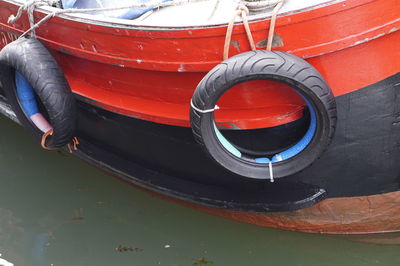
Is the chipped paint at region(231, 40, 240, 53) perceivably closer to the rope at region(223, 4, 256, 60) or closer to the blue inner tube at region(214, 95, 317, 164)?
the rope at region(223, 4, 256, 60)

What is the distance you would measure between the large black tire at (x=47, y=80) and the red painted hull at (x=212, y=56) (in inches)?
4.9

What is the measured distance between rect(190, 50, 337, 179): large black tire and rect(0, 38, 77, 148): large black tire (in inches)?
39.7

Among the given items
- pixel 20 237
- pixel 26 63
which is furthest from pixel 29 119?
pixel 20 237

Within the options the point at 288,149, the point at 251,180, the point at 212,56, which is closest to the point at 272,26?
the point at 212,56

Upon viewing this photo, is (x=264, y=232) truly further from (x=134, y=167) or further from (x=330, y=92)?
(x=330, y=92)

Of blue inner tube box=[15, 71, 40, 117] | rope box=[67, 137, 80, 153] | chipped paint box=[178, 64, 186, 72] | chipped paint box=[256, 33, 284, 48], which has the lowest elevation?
chipped paint box=[178, 64, 186, 72]

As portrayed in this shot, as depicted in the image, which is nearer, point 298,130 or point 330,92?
point 330,92

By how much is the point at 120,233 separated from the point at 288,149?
138cm

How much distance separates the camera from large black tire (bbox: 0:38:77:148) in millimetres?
3373

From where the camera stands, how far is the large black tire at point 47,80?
11.1 ft

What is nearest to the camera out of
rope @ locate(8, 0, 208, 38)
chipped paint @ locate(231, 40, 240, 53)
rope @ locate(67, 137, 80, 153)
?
chipped paint @ locate(231, 40, 240, 53)

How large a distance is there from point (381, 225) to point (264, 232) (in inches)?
29.0

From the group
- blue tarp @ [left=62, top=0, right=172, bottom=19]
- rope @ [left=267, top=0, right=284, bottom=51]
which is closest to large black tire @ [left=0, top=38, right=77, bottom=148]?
blue tarp @ [left=62, top=0, right=172, bottom=19]

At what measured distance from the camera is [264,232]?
11.7ft
